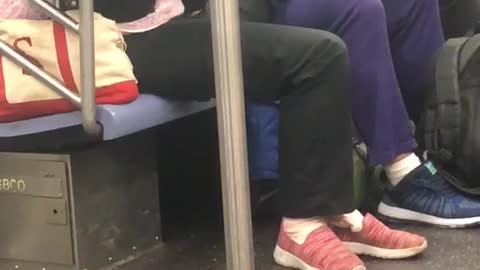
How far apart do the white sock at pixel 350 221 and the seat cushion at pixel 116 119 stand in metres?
0.31

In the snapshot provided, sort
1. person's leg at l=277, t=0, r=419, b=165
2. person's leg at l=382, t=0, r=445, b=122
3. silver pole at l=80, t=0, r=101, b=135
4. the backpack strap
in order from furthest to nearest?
1. person's leg at l=382, t=0, r=445, b=122
2. the backpack strap
3. person's leg at l=277, t=0, r=419, b=165
4. silver pole at l=80, t=0, r=101, b=135

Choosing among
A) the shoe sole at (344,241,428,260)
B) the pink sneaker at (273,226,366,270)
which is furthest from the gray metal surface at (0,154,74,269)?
the shoe sole at (344,241,428,260)

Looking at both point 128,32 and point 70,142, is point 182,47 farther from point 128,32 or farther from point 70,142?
point 70,142

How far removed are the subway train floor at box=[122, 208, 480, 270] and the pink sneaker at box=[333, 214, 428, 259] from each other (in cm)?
2

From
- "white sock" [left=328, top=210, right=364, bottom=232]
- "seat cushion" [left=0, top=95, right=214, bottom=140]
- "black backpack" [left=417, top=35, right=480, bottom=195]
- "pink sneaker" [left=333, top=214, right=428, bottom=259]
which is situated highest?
"seat cushion" [left=0, top=95, right=214, bottom=140]

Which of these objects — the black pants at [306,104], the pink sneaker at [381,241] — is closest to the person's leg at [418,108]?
the pink sneaker at [381,241]

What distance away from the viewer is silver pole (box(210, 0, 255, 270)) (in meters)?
1.08

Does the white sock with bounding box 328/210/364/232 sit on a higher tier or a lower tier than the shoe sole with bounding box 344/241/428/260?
higher

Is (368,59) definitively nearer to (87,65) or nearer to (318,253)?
(318,253)

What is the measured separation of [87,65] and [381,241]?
534mm

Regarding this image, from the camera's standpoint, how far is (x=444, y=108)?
5.36 feet

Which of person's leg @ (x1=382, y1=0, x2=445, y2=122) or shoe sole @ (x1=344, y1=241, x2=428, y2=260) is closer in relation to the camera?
shoe sole @ (x1=344, y1=241, x2=428, y2=260)

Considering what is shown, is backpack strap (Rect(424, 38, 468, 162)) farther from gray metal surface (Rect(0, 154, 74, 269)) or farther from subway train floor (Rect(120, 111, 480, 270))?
gray metal surface (Rect(0, 154, 74, 269))

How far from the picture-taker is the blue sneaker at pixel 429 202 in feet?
5.21
